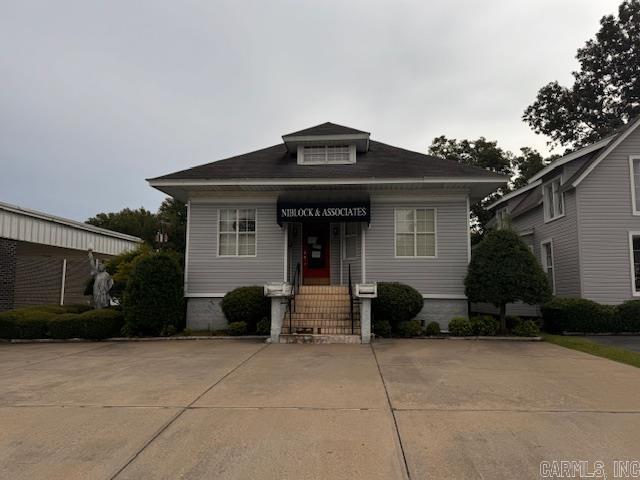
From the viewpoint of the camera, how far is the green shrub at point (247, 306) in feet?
40.8

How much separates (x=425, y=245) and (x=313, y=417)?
9.65 m

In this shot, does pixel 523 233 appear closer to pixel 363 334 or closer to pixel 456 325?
pixel 456 325

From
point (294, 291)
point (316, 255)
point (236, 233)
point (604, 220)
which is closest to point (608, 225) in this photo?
point (604, 220)

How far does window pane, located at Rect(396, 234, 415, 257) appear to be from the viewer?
1388 centimetres

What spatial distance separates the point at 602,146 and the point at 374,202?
779cm

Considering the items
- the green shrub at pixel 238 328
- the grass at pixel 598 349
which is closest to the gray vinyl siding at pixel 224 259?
the green shrub at pixel 238 328

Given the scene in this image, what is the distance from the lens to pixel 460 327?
12.3 metres

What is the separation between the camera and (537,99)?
31.6m

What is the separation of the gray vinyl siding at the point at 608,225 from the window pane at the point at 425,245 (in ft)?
15.8

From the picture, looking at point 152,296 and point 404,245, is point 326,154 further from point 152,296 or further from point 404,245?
point 152,296

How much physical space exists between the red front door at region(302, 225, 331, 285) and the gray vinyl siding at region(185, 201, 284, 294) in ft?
3.72

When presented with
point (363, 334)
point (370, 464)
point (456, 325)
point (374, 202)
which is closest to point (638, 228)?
point (456, 325)

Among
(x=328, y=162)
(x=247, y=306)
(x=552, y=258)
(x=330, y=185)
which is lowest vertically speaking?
(x=247, y=306)

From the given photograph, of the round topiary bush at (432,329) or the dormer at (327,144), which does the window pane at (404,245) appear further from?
the dormer at (327,144)
